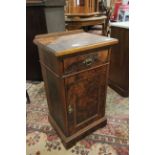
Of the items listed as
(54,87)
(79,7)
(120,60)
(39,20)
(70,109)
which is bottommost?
(70,109)

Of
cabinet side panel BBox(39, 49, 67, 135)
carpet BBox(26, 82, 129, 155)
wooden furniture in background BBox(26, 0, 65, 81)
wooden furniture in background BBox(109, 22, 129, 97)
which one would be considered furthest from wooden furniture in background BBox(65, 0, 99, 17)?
cabinet side panel BBox(39, 49, 67, 135)

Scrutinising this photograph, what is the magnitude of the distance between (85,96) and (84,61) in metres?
0.29

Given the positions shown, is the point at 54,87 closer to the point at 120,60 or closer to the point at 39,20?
the point at 120,60

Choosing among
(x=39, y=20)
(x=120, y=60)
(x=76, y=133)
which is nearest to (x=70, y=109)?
(x=76, y=133)

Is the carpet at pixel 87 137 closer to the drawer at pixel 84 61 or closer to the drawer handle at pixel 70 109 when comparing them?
the drawer handle at pixel 70 109

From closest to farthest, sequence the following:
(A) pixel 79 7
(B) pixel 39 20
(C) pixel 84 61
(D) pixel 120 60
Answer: (C) pixel 84 61 < (D) pixel 120 60 < (B) pixel 39 20 < (A) pixel 79 7

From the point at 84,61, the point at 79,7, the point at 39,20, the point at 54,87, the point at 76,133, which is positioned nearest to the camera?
the point at 84,61

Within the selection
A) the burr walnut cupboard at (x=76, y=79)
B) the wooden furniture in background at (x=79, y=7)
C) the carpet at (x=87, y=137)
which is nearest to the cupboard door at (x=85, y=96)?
the burr walnut cupboard at (x=76, y=79)

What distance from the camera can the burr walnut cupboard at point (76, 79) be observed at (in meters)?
1.04

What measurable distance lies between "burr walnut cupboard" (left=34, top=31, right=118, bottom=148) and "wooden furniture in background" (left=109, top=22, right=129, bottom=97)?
0.58m

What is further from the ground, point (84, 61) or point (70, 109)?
point (84, 61)

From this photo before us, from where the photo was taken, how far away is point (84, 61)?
3.61ft

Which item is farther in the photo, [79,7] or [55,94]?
[79,7]
